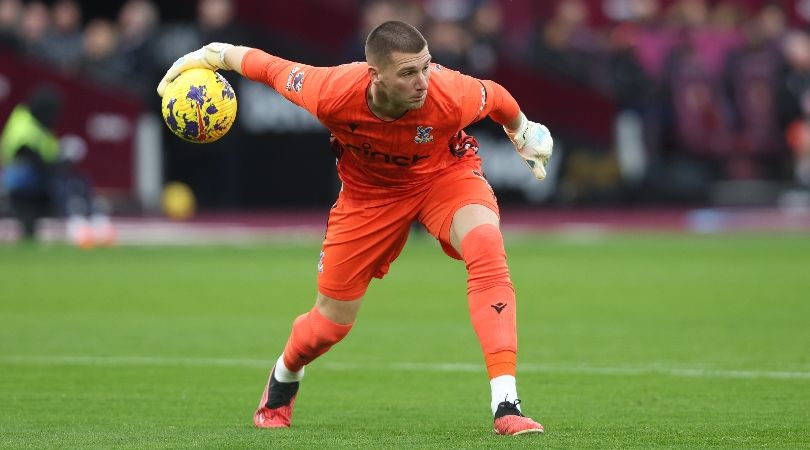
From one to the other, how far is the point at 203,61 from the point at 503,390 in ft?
7.80

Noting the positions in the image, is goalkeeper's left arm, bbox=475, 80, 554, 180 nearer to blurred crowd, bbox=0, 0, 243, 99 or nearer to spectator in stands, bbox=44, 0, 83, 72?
blurred crowd, bbox=0, 0, 243, 99

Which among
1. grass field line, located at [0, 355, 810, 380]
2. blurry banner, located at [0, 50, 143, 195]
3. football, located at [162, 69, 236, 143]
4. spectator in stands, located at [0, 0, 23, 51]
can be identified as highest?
spectator in stands, located at [0, 0, 23, 51]

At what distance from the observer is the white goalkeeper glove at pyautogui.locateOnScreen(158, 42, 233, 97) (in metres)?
7.95

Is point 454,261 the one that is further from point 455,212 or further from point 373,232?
point 455,212

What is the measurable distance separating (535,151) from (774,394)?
6.45 feet

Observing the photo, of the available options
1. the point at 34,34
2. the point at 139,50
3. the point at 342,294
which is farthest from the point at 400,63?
the point at 34,34

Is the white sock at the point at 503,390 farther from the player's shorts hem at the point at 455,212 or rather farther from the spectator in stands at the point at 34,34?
the spectator in stands at the point at 34,34

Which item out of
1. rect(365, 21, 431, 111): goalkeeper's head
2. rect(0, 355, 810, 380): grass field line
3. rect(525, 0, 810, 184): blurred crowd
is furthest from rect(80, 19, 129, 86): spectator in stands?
rect(365, 21, 431, 111): goalkeeper's head

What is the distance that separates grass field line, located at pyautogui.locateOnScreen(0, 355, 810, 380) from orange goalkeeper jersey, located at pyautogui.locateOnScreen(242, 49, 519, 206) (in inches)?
96.2

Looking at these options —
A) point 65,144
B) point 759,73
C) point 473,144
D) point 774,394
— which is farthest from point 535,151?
point 759,73

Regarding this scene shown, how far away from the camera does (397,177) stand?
7.59 m

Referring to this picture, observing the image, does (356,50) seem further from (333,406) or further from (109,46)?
(333,406)

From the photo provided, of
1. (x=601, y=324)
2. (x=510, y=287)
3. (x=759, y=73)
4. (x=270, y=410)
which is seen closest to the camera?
(x=510, y=287)

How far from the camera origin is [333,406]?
838cm
